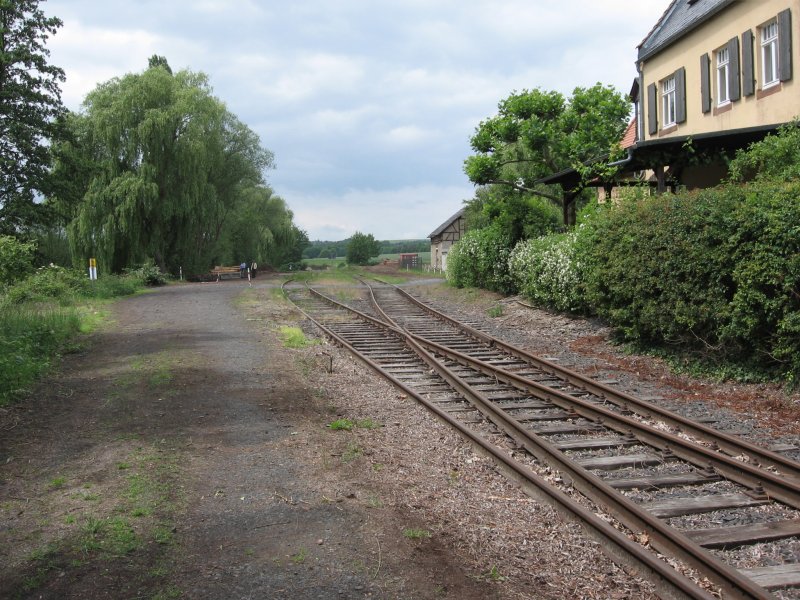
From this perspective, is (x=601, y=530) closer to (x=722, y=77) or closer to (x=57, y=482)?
(x=57, y=482)

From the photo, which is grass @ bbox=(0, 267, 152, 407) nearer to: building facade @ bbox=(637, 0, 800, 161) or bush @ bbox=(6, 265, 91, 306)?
bush @ bbox=(6, 265, 91, 306)

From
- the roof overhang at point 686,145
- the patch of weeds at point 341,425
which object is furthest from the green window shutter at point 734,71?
the patch of weeds at point 341,425

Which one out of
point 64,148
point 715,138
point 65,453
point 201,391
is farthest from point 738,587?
point 64,148

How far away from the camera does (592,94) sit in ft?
78.6

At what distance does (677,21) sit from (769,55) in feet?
18.1

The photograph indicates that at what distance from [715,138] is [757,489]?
1049 centimetres

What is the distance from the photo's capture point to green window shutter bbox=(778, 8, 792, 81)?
14211 mm

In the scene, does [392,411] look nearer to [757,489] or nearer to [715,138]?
[757,489]

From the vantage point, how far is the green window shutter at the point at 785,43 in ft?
46.6

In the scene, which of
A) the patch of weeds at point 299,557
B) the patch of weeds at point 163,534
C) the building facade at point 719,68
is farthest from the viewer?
the building facade at point 719,68

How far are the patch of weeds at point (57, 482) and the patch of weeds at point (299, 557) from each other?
244 cm

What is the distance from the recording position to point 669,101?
68.7 ft

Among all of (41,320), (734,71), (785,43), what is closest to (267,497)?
(41,320)

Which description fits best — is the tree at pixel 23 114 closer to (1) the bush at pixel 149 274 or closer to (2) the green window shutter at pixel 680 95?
(1) the bush at pixel 149 274
